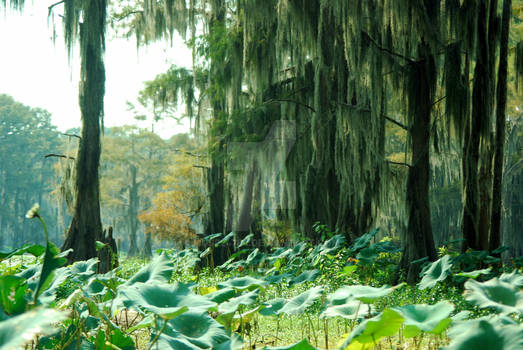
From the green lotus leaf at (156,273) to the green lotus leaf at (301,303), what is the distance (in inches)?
20.6

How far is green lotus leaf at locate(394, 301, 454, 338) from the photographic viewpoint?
4.19 ft

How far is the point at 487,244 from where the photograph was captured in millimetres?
4953

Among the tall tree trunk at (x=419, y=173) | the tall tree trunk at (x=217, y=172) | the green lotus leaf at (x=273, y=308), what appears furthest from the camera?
the tall tree trunk at (x=217, y=172)

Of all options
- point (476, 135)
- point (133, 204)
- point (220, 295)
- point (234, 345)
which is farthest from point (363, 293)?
→ point (133, 204)

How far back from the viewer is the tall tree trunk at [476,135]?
15.9ft

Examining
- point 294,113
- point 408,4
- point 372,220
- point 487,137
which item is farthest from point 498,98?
point 294,113

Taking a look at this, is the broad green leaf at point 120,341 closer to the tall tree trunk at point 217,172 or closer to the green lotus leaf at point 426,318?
the green lotus leaf at point 426,318

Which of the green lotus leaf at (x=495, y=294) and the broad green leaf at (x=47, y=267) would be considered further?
the green lotus leaf at (x=495, y=294)

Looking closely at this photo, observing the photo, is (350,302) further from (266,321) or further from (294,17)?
(294,17)

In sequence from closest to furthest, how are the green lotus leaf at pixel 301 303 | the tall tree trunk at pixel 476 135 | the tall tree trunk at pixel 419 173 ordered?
the green lotus leaf at pixel 301 303 → the tall tree trunk at pixel 476 135 → the tall tree trunk at pixel 419 173

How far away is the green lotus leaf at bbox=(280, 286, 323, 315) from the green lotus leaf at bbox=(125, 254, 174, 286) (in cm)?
52

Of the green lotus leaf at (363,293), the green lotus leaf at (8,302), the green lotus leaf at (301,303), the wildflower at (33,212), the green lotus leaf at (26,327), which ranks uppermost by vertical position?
the wildflower at (33,212)

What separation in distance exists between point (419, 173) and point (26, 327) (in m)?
5.00

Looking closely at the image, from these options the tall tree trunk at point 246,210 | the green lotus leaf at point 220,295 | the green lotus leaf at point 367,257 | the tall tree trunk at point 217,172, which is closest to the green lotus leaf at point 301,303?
the green lotus leaf at point 220,295
